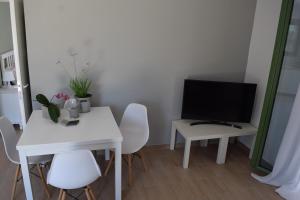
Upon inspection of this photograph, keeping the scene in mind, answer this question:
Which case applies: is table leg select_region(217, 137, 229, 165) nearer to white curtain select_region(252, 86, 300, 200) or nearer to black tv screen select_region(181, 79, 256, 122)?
black tv screen select_region(181, 79, 256, 122)

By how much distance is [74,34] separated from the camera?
2.62 m

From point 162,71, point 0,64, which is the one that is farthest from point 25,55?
point 162,71

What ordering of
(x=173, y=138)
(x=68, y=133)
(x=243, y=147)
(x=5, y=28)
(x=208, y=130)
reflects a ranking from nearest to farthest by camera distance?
(x=68, y=133) < (x=208, y=130) < (x=173, y=138) < (x=243, y=147) < (x=5, y=28)

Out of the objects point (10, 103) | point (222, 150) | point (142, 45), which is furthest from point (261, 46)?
point (10, 103)

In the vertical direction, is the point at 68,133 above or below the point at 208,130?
above

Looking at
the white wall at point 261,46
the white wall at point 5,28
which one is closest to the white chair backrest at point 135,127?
the white wall at point 261,46

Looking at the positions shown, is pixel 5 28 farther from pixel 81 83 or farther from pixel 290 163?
pixel 290 163

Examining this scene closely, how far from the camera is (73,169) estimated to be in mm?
1672

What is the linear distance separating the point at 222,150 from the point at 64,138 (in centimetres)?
194

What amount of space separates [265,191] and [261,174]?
32cm

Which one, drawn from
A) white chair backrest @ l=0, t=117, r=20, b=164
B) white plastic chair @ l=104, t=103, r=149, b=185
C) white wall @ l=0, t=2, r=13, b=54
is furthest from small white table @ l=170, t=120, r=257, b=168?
white wall @ l=0, t=2, r=13, b=54

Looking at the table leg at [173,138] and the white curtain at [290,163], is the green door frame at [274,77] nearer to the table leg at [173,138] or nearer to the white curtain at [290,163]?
the white curtain at [290,163]

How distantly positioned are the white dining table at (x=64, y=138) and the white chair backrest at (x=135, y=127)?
1.20 feet

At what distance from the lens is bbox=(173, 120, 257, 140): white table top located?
2855 mm
